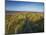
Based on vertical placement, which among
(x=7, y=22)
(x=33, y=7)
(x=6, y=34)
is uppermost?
(x=33, y=7)

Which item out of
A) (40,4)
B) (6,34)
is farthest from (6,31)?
(40,4)

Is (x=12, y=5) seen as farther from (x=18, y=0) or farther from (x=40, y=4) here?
(x=40, y=4)

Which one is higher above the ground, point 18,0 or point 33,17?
point 18,0

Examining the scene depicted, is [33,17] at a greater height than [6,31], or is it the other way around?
[33,17]

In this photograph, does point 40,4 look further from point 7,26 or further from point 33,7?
point 7,26

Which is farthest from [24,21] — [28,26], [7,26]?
[7,26]
